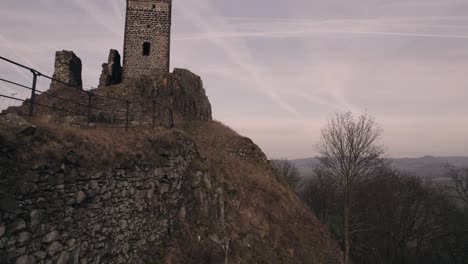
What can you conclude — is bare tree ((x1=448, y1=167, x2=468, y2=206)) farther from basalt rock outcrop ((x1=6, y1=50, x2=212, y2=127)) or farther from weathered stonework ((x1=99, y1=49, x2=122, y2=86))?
weathered stonework ((x1=99, y1=49, x2=122, y2=86))

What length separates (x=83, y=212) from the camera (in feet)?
20.6

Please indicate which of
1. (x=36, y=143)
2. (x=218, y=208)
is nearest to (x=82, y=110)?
(x=218, y=208)

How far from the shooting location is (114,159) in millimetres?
7336

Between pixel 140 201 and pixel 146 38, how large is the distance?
56.0 ft

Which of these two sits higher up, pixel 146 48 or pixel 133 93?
pixel 146 48

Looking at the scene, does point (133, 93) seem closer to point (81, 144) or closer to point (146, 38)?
point (146, 38)

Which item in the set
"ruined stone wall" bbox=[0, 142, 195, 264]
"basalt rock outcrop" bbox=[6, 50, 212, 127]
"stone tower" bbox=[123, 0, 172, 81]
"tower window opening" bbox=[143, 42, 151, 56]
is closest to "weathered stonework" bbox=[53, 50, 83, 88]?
"basalt rock outcrop" bbox=[6, 50, 212, 127]

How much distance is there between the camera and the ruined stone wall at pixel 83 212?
484 centimetres

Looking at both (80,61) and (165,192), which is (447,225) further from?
(80,61)

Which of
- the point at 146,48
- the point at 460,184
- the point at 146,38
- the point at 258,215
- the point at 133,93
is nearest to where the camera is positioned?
the point at 258,215

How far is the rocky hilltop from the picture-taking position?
5.12 metres

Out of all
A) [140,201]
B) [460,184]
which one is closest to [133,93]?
[140,201]

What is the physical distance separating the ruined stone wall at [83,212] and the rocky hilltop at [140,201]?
0.02 m

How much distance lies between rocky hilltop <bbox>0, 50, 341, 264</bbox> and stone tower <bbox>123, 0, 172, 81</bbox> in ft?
16.4
